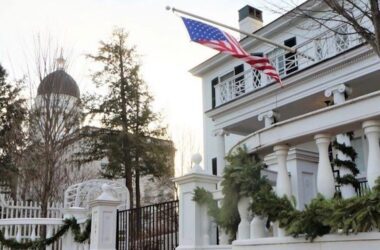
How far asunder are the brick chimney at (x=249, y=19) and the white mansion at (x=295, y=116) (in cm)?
5

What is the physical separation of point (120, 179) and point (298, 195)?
2225cm

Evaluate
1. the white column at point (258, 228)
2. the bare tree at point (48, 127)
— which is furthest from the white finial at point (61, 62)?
the white column at point (258, 228)

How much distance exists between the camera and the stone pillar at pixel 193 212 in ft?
21.1

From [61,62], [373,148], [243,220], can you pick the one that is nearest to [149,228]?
[243,220]

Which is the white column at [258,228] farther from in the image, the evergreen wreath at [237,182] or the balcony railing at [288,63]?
the balcony railing at [288,63]

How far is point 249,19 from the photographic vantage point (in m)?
23.6

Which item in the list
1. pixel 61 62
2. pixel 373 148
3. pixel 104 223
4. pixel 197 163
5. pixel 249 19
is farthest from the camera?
pixel 249 19

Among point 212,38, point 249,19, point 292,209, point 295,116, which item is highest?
point 249,19

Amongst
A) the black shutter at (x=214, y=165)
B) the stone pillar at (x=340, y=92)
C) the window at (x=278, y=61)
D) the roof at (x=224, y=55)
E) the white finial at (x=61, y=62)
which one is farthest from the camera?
the black shutter at (x=214, y=165)

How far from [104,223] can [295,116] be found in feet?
28.3

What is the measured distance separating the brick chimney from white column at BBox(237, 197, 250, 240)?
1956 cm

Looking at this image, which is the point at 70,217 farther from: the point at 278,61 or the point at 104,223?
the point at 278,61

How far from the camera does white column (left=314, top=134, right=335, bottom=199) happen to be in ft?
13.0

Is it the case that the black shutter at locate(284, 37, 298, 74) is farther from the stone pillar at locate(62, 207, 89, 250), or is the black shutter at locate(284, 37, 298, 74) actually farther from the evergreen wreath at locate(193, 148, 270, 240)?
the evergreen wreath at locate(193, 148, 270, 240)
